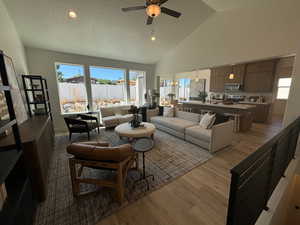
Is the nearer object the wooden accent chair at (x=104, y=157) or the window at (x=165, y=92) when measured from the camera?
the wooden accent chair at (x=104, y=157)

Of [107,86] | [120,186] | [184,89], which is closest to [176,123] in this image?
[120,186]

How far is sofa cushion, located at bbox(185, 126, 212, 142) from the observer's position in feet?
9.38

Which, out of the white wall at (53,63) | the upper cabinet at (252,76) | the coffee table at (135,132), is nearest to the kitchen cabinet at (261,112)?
the upper cabinet at (252,76)

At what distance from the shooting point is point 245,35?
3439mm

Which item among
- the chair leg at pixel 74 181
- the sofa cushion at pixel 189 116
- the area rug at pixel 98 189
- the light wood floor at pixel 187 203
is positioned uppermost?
the sofa cushion at pixel 189 116

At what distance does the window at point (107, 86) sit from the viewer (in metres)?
5.09

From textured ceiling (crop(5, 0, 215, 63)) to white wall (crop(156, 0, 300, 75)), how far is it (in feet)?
1.47

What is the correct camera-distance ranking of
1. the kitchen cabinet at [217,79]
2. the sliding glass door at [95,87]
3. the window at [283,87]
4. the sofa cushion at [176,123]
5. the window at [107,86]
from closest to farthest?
1. the sofa cushion at [176,123]
2. the sliding glass door at [95,87]
3. the window at [107,86]
4. the window at [283,87]
5. the kitchen cabinet at [217,79]

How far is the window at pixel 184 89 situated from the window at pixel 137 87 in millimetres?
3771

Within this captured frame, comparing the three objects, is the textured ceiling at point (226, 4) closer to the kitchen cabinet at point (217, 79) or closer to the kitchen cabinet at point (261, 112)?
the kitchen cabinet at point (217, 79)

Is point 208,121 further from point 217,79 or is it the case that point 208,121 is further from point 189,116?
point 217,79

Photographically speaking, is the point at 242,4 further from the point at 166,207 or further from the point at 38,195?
the point at 38,195

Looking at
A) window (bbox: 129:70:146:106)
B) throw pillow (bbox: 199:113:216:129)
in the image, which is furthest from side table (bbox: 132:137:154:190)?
window (bbox: 129:70:146:106)

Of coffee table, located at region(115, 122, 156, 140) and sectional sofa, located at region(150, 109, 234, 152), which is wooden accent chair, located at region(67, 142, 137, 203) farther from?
sectional sofa, located at region(150, 109, 234, 152)
